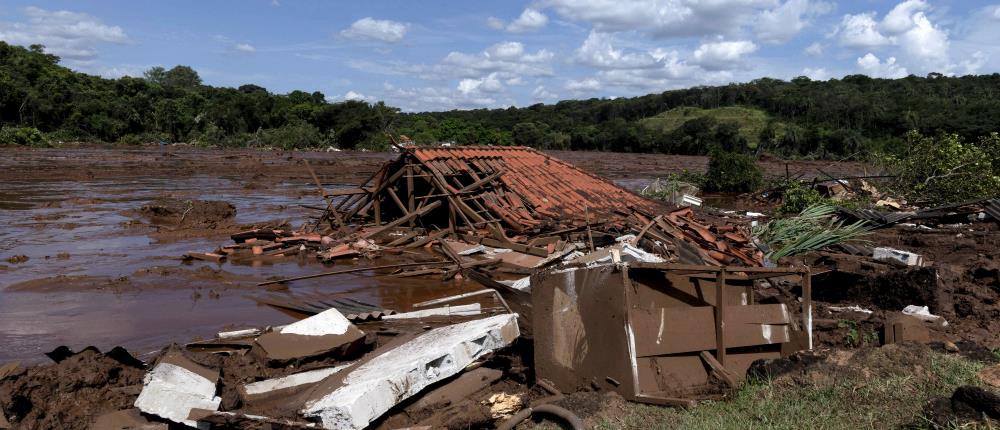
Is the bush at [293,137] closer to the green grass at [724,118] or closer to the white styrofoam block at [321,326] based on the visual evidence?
the green grass at [724,118]

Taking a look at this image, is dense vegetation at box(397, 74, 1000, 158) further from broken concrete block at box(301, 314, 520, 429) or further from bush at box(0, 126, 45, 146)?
broken concrete block at box(301, 314, 520, 429)

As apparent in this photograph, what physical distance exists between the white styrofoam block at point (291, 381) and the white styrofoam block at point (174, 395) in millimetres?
372

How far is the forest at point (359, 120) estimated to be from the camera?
156 ft

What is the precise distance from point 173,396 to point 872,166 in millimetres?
23135

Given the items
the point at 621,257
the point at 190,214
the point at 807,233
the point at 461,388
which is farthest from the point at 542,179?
the point at 461,388

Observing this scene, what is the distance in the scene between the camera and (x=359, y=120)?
54.2 meters

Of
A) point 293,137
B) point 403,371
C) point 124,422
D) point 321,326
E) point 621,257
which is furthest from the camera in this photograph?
point 293,137

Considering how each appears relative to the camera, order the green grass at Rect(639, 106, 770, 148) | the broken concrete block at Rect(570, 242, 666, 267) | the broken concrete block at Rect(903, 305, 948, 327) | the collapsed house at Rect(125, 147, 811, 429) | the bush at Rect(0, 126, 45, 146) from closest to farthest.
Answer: the collapsed house at Rect(125, 147, 811, 429), the broken concrete block at Rect(903, 305, 948, 327), the broken concrete block at Rect(570, 242, 666, 267), the bush at Rect(0, 126, 45, 146), the green grass at Rect(639, 106, 770, 148)

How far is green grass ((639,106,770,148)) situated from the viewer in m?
75.9

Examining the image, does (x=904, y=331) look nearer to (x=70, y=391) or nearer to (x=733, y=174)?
(x=70, y=391)

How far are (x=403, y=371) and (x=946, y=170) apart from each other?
54.1ft

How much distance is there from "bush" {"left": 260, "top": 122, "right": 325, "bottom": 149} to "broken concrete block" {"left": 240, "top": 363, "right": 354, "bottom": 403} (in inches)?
1822

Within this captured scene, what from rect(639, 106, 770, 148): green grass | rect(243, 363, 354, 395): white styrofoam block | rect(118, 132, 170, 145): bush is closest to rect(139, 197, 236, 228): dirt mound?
rect(243, 363, 354, 395): white styrofoam block

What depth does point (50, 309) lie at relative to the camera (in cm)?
824
